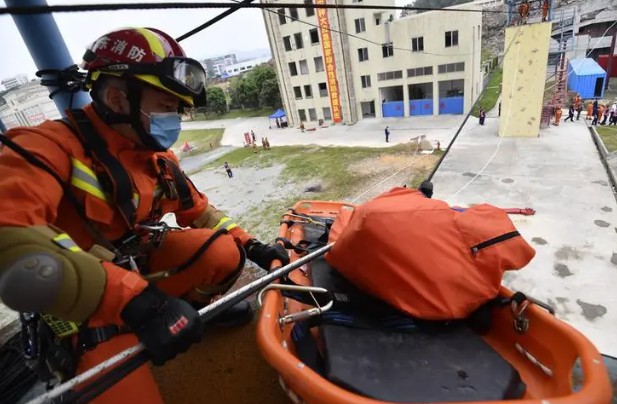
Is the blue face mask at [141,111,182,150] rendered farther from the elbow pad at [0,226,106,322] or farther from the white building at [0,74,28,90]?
the white building at [0,74,28,90]

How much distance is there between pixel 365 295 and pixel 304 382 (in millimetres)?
635

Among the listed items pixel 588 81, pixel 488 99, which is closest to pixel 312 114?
pixel 488 99

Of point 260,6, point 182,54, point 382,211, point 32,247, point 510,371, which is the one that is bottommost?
point 510,371

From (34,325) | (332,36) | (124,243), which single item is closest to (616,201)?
(124,243)

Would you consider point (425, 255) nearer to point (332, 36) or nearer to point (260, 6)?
point (260, 6)

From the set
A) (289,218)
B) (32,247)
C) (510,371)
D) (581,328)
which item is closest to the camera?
(32,247)

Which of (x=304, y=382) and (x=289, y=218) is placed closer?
(x=304, y=382)

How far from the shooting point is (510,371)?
1253mm

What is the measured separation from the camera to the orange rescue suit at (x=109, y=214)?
1043mm

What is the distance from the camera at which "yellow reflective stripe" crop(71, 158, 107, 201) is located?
1.27 meters

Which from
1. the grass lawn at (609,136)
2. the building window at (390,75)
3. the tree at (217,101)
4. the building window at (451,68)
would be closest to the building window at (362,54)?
the building window at (390,75)

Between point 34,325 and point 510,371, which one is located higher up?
point 34,325

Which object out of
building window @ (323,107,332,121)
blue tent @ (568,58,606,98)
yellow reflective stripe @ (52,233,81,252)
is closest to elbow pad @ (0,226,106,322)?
yellow reflective stripe @ (52,233,81,252)

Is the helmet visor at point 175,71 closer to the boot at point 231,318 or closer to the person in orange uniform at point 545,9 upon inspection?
the boot at point 231,318
